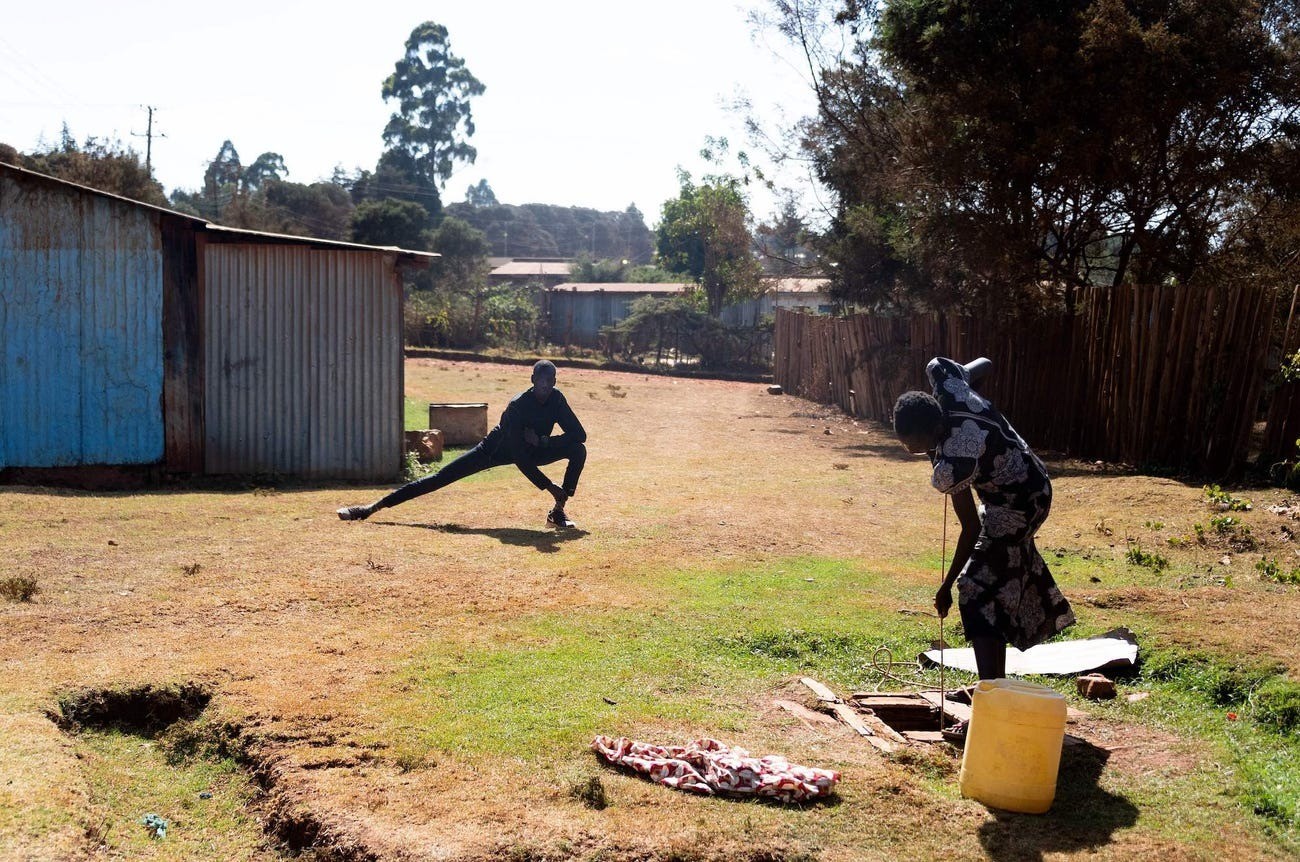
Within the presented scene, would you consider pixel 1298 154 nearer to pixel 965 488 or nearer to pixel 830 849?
pixel 965 488

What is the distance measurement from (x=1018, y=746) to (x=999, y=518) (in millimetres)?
→ 1155

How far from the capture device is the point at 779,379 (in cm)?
3497

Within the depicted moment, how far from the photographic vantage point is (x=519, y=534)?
35.6 ft

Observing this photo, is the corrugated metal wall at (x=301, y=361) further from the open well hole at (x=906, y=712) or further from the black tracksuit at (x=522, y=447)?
the open well hole at (x=906, y=712)

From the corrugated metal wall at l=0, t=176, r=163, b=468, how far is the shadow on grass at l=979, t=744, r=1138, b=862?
1188cm

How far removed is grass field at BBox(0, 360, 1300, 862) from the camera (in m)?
4.49

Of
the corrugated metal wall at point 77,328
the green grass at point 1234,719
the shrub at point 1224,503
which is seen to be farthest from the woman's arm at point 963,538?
the corrugated metal wall at point 77,328

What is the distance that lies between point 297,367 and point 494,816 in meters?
10.8

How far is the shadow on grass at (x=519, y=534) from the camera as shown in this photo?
10328 mm

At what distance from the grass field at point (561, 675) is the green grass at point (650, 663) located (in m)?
0.03

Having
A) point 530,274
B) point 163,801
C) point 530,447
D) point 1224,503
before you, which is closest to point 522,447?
point 530,447

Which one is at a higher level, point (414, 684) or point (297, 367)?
point (297, 367)

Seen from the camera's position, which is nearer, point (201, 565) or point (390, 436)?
point (201, 565)

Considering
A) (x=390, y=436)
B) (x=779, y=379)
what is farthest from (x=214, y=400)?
(x=779, y=379)
